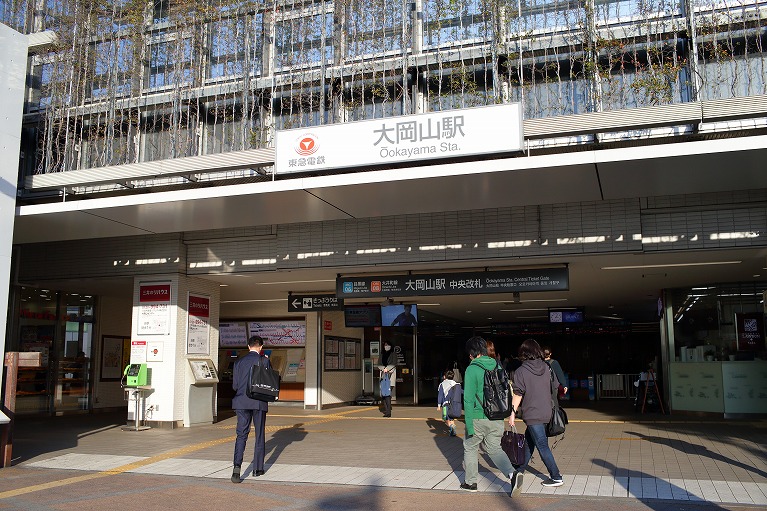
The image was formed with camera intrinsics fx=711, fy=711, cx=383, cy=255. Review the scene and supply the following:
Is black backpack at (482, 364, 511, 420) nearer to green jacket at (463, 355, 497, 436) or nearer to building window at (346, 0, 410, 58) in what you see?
green jacket at (463, 355, 497, 436)

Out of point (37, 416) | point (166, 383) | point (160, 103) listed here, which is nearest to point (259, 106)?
point (160, 103)

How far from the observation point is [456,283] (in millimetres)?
12852

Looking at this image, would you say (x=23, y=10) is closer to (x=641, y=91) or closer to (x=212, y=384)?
(x=212, y=384)

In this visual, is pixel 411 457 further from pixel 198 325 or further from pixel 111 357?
pixel 111 357

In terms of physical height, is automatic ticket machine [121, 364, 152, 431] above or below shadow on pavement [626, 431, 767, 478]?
above

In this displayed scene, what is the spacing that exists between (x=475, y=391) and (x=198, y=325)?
341 inches

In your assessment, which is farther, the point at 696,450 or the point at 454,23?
the point at 454,23

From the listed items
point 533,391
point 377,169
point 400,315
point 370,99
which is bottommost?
point 533,391

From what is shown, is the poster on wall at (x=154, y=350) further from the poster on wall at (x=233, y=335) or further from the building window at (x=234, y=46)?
the poster on wall at (x=233, y=335)

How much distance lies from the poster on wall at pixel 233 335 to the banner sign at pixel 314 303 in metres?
4.80

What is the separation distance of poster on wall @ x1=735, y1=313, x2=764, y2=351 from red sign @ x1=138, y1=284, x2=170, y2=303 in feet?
38.0

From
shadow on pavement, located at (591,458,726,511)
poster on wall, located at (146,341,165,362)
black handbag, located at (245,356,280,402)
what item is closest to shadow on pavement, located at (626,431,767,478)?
shadow on pavement, located at (591,458,726,511)

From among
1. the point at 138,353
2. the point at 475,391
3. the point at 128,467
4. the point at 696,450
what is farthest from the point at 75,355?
the point at 696,450

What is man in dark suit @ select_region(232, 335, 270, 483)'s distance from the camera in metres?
7.82
